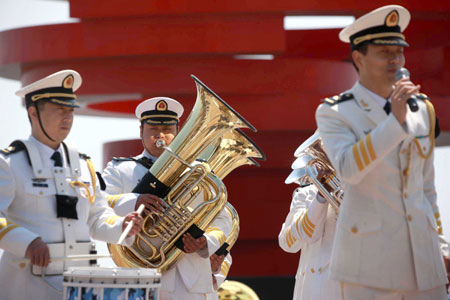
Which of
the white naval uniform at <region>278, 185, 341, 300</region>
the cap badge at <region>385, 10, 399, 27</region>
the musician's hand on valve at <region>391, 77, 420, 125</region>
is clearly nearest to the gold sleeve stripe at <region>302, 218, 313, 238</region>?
the white naval uniform at <region>278, 185, 341, 300</region>

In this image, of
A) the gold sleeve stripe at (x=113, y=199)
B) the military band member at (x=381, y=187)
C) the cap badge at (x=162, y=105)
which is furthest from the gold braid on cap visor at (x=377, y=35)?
the cap badge at (x=162, y=105)

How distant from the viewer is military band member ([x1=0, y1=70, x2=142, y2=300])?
5.27 m

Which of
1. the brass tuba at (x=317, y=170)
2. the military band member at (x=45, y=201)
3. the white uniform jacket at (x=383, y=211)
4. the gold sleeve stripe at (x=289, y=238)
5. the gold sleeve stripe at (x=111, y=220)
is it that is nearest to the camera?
the white uniform jacket at (x=383, y=211)

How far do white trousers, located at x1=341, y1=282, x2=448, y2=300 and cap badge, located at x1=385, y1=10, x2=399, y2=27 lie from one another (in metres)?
1.33

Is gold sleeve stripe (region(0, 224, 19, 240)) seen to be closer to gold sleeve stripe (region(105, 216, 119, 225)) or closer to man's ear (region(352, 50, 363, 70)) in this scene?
gold sleeve stripe (region(105, 216, 119, 225))

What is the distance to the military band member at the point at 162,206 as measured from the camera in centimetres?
664

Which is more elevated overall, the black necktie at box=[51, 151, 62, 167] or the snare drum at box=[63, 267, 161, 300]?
the black necktie at box=[51, 151, 62, 167]

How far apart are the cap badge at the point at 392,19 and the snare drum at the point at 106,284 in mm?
1869

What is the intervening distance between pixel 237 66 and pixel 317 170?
558 cm

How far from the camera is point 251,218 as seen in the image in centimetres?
1270

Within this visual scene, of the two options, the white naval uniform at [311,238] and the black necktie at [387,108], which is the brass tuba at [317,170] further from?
the black necktie at [387,108]

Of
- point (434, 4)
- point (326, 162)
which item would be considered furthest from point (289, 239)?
point (434, 4)

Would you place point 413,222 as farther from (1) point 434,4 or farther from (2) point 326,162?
(1) point 434,4

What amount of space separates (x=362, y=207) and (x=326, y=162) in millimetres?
1963
